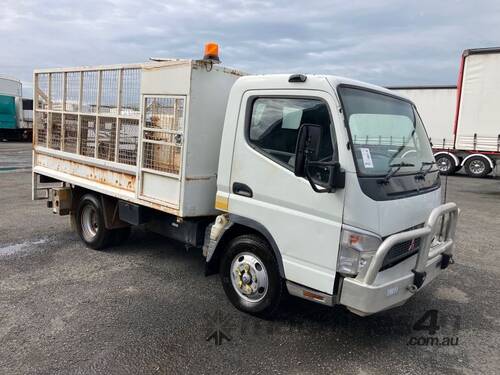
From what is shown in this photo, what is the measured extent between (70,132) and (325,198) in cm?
401

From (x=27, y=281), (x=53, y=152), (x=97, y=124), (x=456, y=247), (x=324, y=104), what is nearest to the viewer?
(x=324, y=104)

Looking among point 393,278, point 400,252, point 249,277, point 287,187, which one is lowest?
point 249,277

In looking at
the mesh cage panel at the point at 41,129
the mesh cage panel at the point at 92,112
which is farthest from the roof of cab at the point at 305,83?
the mesh cage panel at the point at 41,129

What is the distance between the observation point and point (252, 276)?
3.87 m

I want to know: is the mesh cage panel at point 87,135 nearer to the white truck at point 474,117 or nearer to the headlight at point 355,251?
the headlight at point 355,251

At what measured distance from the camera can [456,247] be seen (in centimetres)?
662

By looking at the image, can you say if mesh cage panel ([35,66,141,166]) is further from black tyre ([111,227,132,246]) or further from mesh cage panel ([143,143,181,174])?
black tyre ([111,227,132,246])

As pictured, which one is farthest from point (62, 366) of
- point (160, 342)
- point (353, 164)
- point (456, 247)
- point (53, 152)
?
point (456, 247)

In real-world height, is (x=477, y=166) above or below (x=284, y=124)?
below

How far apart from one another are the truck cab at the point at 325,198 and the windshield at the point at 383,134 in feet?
0.04

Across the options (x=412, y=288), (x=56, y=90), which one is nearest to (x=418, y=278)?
(x=412, y=288)

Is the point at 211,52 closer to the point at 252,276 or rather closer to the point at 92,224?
the point at 252,276

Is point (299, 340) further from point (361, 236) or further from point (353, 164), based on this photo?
point (353, 164)

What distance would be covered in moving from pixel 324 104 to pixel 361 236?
1077mm
